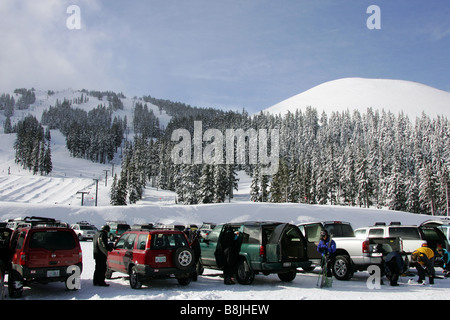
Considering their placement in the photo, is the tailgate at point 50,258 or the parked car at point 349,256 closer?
the tailgate at point 50,258

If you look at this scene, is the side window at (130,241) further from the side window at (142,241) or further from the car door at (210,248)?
the car door at (210,248)

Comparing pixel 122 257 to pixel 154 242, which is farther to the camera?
pixel 122 257

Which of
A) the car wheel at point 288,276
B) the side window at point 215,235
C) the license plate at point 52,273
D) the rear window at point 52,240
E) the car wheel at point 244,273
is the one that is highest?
the rear window at point 52,240

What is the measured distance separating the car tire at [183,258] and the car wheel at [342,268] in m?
5.83

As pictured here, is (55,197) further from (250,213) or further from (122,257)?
(122,257)

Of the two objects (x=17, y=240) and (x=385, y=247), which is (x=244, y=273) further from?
(x=17, y=240)

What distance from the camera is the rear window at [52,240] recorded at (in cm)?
1077

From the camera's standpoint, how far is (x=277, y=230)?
40.8 ft

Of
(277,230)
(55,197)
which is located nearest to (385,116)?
(55,197)

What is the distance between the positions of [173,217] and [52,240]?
3657 centimetres

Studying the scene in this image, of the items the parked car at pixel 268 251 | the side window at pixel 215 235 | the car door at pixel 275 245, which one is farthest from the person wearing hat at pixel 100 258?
the car door at pixel 275 245

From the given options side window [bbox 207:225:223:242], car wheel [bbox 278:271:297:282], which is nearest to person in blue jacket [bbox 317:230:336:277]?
car wheel [bbox 278:271:297:282]

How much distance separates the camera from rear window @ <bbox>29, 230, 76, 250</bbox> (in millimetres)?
10773
